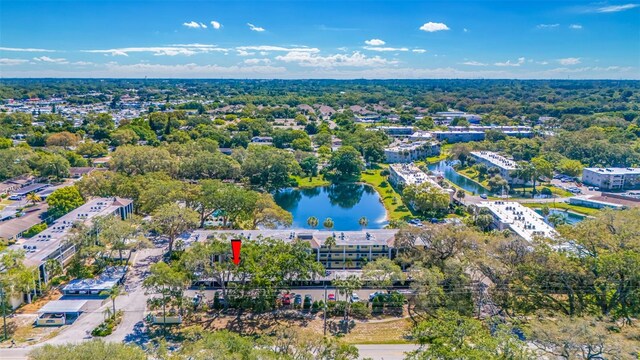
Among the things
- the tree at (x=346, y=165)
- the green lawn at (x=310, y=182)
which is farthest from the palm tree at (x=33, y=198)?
the tree at (x=346, y=165)

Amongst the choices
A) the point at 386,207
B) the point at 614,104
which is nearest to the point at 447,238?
the point at 386,207

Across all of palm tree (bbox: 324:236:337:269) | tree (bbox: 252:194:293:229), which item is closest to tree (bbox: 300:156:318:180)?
tree (bbox: 252:194:293:229)

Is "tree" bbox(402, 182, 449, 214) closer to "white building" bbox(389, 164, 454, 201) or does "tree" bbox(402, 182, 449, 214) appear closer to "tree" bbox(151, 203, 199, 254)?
"white building" bbox(389, 164, 454, 201)

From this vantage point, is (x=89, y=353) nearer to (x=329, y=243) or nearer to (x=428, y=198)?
(x=329, y=243)

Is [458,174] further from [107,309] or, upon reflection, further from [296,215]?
[107,309]

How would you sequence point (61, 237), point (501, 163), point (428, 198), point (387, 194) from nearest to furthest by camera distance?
point (61, 237)
point (428, 198)
point (387, 194)
point (501, 163)

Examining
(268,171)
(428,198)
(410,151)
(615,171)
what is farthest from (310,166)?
(615,171)

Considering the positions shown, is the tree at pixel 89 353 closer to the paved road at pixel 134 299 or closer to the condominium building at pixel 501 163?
the paved road at pixel 134 299
